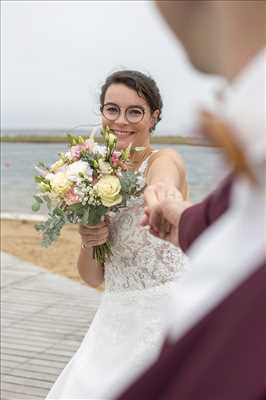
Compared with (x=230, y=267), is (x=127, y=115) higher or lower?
lower

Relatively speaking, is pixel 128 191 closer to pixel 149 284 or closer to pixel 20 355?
pixel 149 284

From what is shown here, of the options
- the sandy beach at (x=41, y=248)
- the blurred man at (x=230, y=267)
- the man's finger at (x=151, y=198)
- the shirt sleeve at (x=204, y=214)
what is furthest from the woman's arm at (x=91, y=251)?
the sandy beach at (x=41, y=248)

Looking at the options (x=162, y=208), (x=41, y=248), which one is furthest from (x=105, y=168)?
(x=41, y=248)

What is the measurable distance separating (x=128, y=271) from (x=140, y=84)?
0.76 meters

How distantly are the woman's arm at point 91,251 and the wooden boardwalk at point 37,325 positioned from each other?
1.72 m

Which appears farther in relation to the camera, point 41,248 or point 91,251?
point 41,248

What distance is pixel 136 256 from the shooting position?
2.91m

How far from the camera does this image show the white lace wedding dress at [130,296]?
2.90 meters

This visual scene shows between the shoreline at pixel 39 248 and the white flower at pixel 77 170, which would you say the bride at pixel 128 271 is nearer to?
the white flower at pixel 77 170

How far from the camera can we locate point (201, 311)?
28.5 inches

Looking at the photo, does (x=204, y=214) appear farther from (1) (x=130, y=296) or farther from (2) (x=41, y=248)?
(2) (x=41, y=248)

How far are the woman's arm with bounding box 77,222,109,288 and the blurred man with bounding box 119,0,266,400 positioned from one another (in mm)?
2063

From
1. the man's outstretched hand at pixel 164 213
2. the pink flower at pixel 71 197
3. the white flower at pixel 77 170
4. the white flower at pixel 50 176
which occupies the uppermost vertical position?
the man's outstretched hand at pixel 164 213

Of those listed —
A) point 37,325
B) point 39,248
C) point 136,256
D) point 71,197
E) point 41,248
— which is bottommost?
point 39,248
